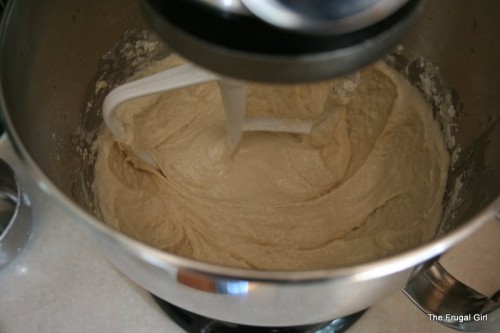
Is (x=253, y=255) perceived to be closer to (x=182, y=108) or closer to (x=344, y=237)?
(x=344, y=237)

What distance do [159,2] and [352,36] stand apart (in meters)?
0.15

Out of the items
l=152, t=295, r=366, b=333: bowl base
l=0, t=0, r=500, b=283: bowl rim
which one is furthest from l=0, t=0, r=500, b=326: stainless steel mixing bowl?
l=152, t=295, r=366, b=333: bowl base

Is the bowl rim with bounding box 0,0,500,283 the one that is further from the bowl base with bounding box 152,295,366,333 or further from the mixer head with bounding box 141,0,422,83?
the bowl base with bounding box 152,295,366,333

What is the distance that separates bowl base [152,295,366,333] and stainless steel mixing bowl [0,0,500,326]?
118 mm

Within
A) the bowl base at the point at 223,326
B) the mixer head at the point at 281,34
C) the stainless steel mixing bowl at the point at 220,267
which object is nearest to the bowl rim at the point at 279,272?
the stainless steel mixing bowl at the point at 220,267

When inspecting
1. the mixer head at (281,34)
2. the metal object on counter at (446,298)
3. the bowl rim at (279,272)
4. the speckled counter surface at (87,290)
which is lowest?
the speckled counter surface at (87,290)

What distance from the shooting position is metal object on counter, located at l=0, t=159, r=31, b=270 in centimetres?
78

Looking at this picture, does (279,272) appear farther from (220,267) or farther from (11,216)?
(11,216)

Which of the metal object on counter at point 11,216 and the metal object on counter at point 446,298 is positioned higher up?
the metal object on counter at point 446,298

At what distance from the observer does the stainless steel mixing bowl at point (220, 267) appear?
45 cm

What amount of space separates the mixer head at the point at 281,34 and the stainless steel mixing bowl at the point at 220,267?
0.54ft

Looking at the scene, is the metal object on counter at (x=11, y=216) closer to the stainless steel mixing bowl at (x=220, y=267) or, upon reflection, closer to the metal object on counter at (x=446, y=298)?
the stainless steel mixing bowl at (x=220, y=267)

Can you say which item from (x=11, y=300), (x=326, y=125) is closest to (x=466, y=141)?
(x=326, y=125)

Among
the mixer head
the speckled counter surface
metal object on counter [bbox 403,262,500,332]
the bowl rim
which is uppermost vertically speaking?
the mixer head
